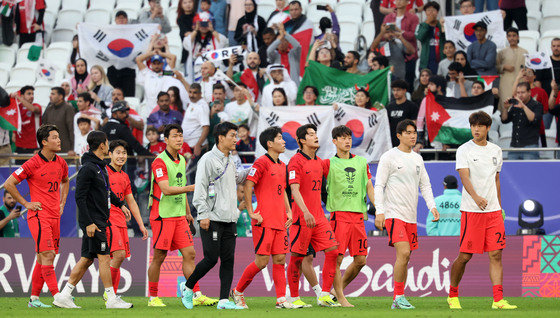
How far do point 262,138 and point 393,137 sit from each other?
5950 millimetres

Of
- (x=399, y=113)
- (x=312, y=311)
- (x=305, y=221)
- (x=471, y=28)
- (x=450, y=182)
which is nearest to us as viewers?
(x=312, y=311)

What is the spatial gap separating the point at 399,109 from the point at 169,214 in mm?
6576

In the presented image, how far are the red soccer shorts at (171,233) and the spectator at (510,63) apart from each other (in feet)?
28.0

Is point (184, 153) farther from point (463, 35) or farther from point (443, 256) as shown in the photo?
point (463, 35)

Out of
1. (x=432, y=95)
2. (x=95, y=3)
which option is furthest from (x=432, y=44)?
(x=95, y=3)

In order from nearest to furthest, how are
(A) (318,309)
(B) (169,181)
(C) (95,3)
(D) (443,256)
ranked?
(A) (318,309) < (B) (169,181) < (D) (443,256) < (C) (95,3)

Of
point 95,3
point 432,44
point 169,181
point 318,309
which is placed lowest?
point 318,309

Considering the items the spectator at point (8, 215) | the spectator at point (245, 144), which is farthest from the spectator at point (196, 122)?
the spectator at point (8, 215)

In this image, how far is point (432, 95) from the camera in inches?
642

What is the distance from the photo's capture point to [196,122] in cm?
1670

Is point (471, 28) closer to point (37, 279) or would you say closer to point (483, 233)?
point (483, 233)

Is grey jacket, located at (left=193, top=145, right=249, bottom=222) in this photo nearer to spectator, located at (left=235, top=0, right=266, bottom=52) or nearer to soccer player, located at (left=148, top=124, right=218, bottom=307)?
soccer player, located at (left=148, top=124, right=218, bottom=307)

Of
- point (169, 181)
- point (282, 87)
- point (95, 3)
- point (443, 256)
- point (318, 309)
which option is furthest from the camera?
point (95, 3)

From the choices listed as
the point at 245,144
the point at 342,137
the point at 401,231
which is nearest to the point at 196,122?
the point at 245,144
